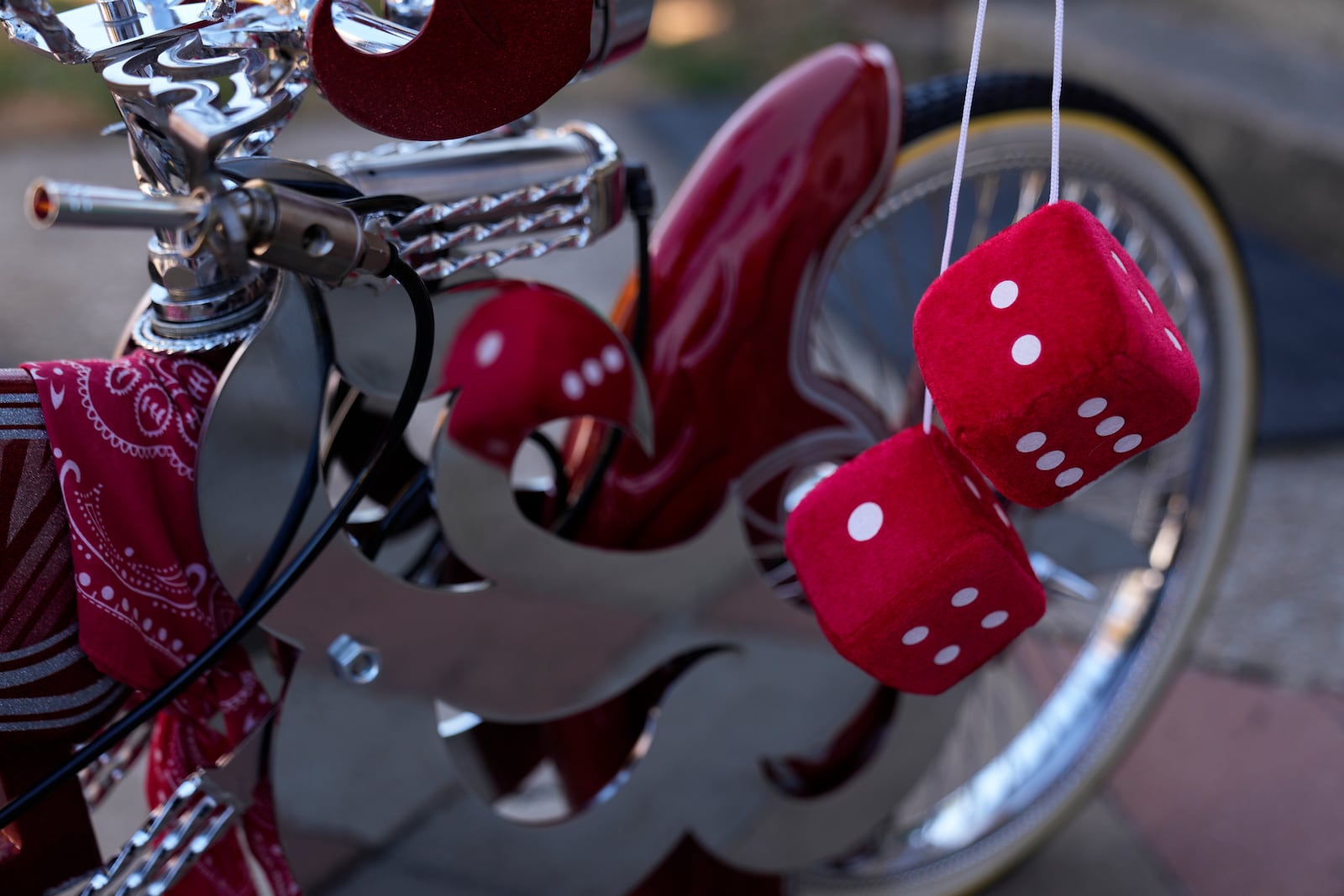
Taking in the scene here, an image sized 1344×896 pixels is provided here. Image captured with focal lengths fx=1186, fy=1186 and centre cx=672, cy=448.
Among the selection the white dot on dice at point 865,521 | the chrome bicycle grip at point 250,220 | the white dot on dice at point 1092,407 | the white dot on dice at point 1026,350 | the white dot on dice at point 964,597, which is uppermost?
the chrome bicycle grip at point 250,220

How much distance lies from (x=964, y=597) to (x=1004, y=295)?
0.15 metres

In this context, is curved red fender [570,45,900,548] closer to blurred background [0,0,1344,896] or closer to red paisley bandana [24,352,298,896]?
red paisley bandana [24,352,298,896]

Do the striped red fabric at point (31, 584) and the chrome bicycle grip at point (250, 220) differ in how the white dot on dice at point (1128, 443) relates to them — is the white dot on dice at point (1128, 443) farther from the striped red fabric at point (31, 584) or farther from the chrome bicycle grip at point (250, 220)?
the striped red fabric at point (31, 584)

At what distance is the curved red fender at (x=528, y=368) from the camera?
0.66 m

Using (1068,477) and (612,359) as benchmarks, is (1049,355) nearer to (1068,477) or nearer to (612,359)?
(1068,477)

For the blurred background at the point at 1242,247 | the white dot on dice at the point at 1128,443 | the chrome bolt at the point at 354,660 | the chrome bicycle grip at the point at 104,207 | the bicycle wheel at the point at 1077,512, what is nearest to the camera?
the chrome bicycle grip at the point at 104,207

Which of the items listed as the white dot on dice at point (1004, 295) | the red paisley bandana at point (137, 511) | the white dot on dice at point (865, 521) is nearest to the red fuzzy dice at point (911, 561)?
the white dot on dice at point (865, 521)

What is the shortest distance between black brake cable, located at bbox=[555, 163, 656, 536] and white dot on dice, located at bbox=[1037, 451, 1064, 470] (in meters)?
0.31

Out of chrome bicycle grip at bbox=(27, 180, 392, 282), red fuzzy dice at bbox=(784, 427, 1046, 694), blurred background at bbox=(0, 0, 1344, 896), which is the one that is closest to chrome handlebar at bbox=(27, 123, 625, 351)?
chrome bicycle grip at bbox=(27, 180, 392, 282)

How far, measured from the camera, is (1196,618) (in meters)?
1.18

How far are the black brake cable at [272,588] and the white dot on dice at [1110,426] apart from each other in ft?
1.05

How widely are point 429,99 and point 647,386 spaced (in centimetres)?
32

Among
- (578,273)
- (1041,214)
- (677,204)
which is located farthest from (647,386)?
(578,273)

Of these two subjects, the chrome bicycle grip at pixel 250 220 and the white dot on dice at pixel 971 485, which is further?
the white dot on dice at pixel 971 485
